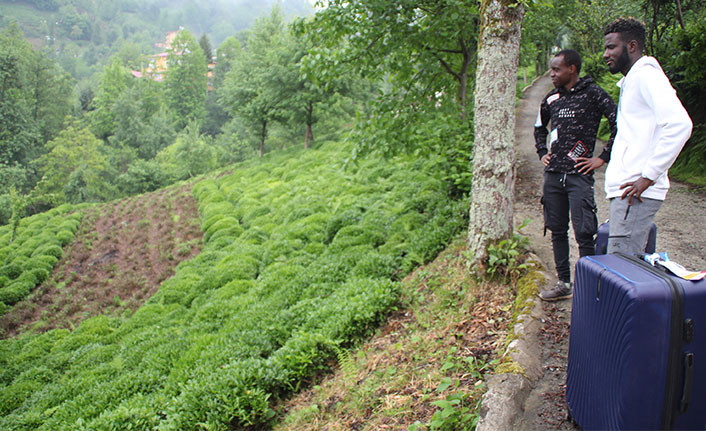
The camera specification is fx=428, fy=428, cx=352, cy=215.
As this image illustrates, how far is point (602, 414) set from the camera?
2146 millimetres

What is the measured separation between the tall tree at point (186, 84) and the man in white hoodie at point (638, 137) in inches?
2775

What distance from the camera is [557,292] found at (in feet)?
12.8

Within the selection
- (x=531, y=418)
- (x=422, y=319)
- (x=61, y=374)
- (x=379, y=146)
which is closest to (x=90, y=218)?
(x=61, y=374)

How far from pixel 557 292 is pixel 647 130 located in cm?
174

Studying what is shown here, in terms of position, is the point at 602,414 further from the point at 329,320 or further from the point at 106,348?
the point at 106,348

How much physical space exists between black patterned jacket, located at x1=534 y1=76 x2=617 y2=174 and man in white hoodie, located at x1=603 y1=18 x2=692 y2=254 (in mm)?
609

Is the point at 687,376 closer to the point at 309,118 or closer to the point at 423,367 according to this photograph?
the point at 423,367

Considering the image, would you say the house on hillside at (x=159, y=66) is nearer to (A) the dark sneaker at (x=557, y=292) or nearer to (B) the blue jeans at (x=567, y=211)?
(B) the blue jeans at (x=567, y=211)

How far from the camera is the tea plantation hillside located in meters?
5.29

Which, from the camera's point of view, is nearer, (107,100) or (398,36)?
(398,36)

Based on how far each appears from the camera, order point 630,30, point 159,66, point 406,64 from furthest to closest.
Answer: point 159,66
point 406,64
point 630,30

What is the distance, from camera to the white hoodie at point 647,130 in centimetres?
252

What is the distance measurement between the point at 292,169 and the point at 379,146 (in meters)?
16.1

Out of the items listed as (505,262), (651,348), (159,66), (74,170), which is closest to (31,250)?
(74,170)
